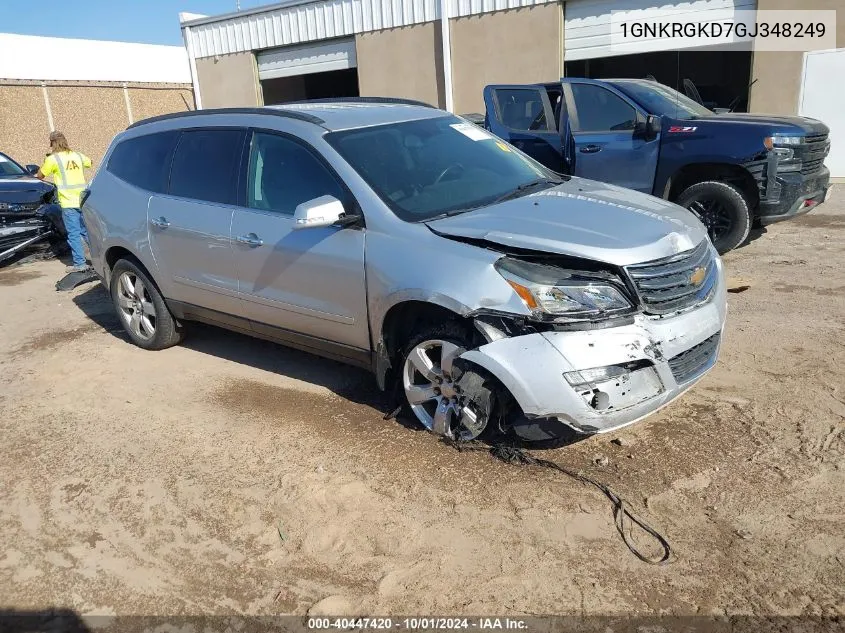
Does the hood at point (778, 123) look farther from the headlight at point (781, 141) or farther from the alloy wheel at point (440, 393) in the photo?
the alloy wheel at point (440, 393)

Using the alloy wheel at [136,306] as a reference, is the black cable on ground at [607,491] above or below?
below

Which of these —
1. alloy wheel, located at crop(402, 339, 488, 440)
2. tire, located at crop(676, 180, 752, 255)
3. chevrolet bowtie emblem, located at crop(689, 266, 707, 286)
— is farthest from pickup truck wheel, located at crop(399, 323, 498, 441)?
tire, located at crop(676, 180, 752, 255)

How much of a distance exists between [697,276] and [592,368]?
0.94 meters

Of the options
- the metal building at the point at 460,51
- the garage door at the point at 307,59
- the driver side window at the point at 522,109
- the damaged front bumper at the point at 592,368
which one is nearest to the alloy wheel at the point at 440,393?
the damaged front bumper at the point at 592,368

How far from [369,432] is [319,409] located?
0.52m

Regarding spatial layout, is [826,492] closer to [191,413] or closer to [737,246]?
[191,413]

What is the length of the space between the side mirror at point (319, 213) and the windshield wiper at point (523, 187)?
934mm

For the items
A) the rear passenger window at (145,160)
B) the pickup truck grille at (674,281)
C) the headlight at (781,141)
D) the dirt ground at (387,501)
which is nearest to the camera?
the dirt ground at (387,501)

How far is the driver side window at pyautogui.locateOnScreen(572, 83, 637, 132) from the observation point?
7766mm

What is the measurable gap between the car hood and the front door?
628mm

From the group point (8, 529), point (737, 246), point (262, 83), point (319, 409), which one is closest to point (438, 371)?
point (319, 409)

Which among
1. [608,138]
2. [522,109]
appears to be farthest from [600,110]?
[522,109]

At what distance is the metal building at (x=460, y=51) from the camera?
12.5 meters

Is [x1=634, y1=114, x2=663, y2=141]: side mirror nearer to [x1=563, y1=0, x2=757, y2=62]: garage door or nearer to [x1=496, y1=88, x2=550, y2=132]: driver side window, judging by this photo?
[x1=496, y1=88, x2=550, y2=132]: driver side window
